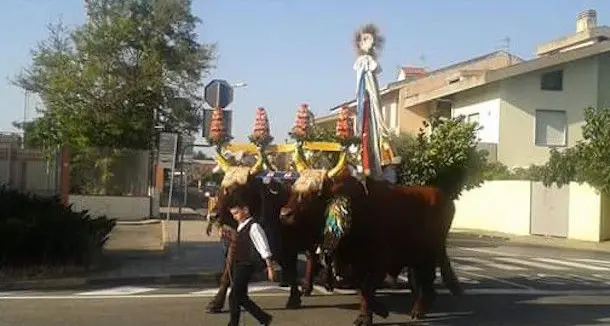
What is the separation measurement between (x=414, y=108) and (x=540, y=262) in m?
24.6

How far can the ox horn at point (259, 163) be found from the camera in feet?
33.5

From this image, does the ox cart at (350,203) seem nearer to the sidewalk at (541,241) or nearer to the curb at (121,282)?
the curb at (121,282)

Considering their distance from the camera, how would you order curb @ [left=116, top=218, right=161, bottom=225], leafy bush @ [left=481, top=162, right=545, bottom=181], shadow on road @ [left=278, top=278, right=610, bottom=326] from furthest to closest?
leafy bush @ [left=481, top=162, right=545, bottom=181] < curb @ [left=116, top=218, right=161, bottom=225] < shadow on road @ [left=278, top=278, right=610, bottom=326]

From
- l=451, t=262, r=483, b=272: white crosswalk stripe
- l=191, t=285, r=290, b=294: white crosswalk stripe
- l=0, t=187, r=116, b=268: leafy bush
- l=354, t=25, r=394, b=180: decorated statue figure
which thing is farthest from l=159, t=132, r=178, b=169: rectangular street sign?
l=354, t=25, r=394, b=180: decorated statue figure

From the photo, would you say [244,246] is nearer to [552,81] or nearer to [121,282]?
[121,282]

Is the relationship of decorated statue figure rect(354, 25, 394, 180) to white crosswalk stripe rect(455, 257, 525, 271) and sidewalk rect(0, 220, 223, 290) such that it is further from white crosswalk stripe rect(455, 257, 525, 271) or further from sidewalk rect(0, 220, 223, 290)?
Result: white crosswalk stripe rect(455, 257, 525, 271)

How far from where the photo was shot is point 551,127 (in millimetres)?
37594

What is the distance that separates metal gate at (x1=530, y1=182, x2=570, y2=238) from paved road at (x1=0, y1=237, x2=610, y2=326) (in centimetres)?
1508

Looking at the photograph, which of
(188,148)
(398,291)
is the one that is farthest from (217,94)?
(398,291)

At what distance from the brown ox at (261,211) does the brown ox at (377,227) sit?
22 cm

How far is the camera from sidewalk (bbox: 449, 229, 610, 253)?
28234 mm

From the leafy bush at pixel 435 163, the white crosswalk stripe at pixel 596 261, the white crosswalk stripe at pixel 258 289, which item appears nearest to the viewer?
the white crosswalk stripe at pixel 258 289

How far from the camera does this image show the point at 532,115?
122 feet

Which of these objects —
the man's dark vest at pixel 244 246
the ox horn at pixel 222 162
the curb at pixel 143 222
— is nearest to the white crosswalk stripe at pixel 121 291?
the ox horn at pixel 222 162
